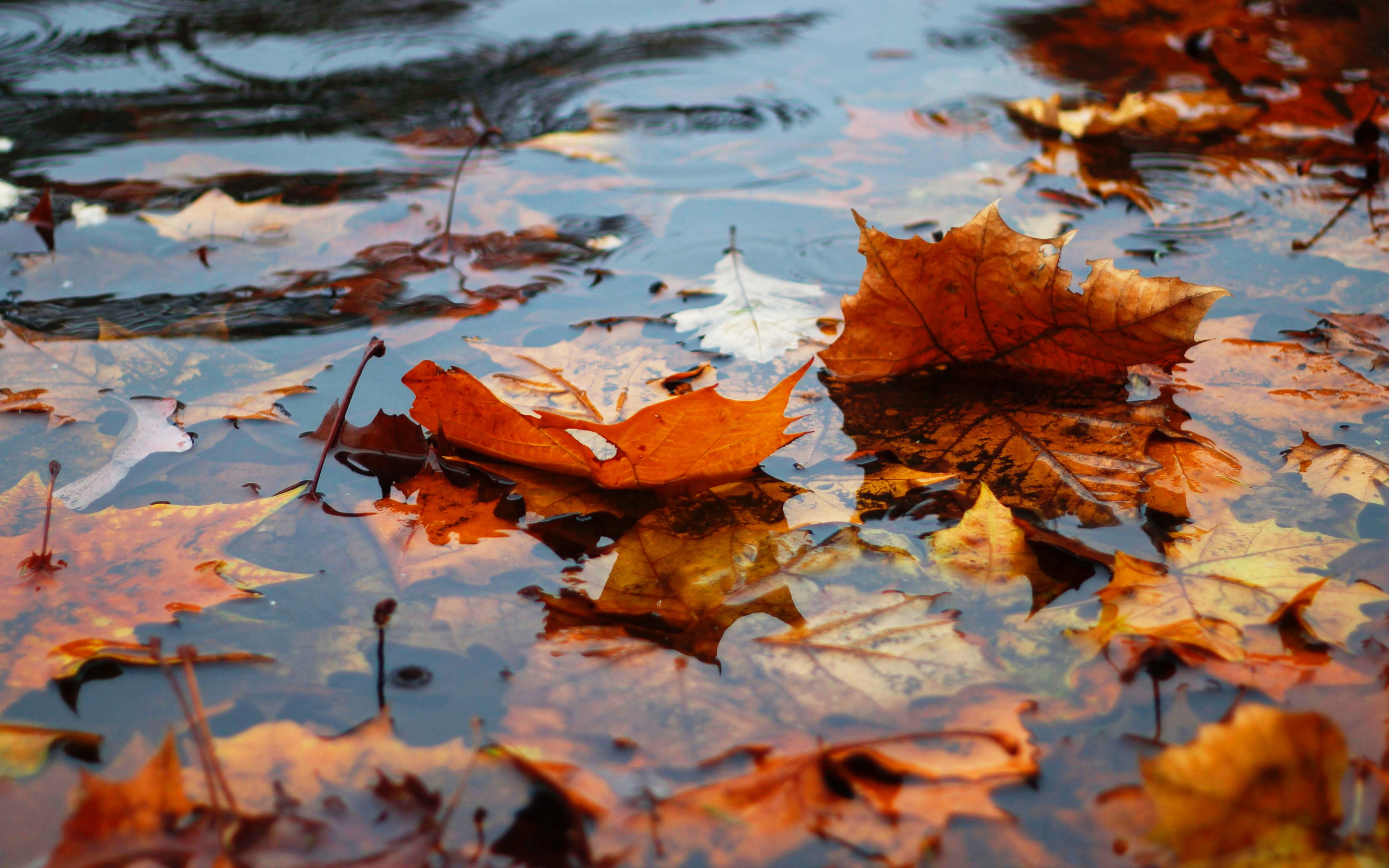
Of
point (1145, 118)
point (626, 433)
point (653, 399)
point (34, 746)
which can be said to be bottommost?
point (34, 746)

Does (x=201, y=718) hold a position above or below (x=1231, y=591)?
below

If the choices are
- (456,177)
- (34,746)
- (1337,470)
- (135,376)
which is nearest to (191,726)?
(34,746)

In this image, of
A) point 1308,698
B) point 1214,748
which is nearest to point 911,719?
point 1214,748

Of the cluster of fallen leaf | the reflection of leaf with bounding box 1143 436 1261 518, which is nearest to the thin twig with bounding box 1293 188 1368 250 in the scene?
the cluster of fallen leaf

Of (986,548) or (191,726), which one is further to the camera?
(986,548)

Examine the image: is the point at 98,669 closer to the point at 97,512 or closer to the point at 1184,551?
the point at 97,512

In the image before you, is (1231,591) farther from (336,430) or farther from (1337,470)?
(336,430)
